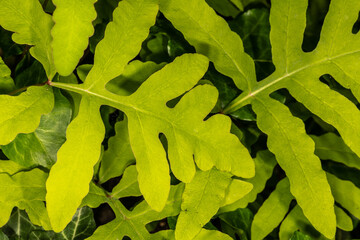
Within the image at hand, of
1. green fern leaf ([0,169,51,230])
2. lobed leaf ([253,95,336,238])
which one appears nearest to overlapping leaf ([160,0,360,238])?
lobed leaf ([253,95,336,238])

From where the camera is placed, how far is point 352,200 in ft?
4.77

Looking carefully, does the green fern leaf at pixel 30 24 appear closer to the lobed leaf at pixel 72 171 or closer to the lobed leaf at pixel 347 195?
the lobed leaf at pixel 72 171

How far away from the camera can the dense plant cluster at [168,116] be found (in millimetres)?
1060

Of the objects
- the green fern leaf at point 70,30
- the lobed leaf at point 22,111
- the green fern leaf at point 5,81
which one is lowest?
the green fern leaf at point 5,81

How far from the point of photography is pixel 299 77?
1324 mm

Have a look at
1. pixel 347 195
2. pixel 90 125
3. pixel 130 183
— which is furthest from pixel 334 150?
pixel 90 125

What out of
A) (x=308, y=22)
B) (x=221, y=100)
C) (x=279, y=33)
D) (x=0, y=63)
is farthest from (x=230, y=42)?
(x=0, y=63)

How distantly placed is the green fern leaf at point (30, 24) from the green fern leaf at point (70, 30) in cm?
15

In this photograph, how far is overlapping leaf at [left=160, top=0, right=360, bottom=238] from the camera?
1.19 m

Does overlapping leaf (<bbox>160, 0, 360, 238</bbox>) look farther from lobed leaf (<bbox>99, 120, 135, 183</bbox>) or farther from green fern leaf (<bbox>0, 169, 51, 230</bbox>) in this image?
green fern leaf (<bbox>0, 169, 51, 230</bbox>)

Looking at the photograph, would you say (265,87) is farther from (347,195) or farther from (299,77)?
(347,195)

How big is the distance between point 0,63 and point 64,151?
325mm

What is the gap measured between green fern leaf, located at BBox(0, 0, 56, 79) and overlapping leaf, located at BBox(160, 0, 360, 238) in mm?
323

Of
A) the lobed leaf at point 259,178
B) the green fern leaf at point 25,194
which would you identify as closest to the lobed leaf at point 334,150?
the lobed leaf at point 259,178
